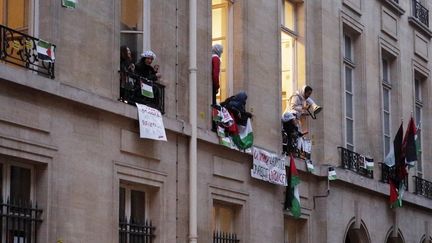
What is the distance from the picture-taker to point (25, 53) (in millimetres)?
13844

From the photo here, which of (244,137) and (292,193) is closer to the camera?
(244,137)

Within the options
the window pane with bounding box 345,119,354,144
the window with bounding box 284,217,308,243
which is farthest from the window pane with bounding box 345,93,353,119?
the window with bounding box 284,217,308,243

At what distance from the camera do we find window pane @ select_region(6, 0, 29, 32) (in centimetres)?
1427

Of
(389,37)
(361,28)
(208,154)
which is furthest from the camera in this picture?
(389,37)

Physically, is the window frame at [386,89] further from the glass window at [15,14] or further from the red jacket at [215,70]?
the glass window at [15,14]

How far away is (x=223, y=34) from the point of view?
19.2 meters

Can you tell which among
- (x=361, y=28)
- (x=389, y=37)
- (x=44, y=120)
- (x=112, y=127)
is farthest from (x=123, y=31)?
(x=389, y=37)

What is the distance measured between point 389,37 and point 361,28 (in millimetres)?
1973

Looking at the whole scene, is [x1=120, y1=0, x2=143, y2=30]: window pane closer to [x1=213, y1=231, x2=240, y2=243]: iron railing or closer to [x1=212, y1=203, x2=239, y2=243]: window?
[x1=212, y1=203, x2=239, y2=243]: window

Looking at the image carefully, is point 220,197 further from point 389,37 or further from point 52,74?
point 389,37

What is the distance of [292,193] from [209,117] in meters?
2.91

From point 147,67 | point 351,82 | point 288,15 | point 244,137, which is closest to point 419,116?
point 351,82

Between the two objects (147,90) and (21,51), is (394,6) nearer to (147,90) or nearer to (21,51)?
(147,90)

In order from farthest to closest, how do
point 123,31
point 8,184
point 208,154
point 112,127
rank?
point 208,154
point 123,31
point 112,127
point 8,184
